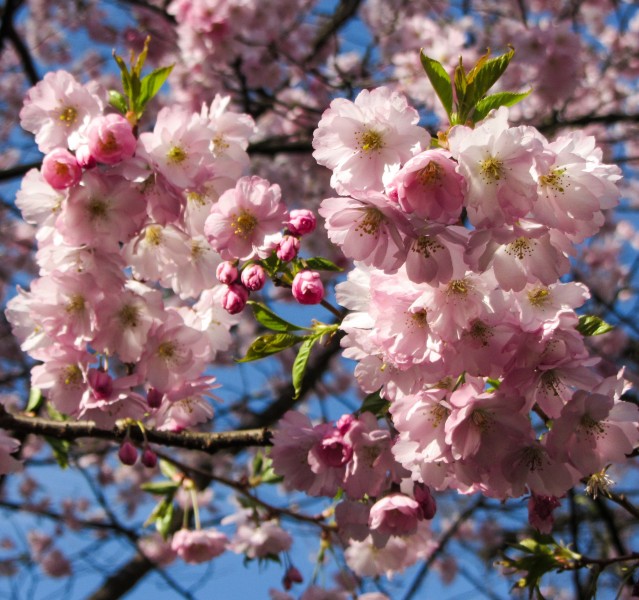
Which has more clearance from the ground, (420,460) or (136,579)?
(420,460)

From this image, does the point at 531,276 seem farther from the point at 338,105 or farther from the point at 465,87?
the point at 338,105

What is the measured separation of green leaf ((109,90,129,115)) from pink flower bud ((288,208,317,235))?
19.7 inches

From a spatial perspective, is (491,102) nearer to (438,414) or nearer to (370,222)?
(370,222)

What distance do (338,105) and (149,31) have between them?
4.62m

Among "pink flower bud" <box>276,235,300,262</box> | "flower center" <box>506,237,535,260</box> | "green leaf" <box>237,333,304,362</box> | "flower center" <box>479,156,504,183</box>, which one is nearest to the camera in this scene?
"flower center" <box>479,156,504,183</box>

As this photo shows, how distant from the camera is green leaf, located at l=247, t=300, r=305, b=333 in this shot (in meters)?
1.60

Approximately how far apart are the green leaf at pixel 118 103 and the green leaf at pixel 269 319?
0.55 metres

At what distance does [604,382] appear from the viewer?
1.30 meters

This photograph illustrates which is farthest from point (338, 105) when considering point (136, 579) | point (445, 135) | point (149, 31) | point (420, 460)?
point (149, 31)

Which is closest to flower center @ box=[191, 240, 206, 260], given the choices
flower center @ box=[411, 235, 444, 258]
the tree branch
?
the tree branch

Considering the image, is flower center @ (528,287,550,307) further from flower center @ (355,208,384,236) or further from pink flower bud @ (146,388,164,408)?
pink flower bud @ (146,388,164,408)

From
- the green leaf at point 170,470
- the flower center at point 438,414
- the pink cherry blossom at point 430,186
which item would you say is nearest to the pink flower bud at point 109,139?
the pink cherry blossom at point 430,186

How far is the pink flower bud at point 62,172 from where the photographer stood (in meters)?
1.42

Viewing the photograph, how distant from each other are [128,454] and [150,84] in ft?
2.99
